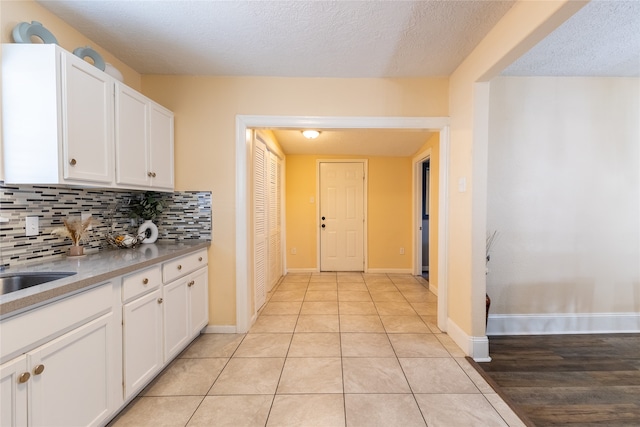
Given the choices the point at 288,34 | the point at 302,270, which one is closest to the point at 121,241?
the point at 288,34

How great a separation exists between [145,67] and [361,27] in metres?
1.88

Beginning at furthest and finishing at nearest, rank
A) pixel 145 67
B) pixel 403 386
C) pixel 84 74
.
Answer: pixel 145 67, pixel 403 386, pixel 84 74

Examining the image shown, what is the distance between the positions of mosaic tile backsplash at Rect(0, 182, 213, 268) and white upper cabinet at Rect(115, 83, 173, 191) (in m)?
0.29

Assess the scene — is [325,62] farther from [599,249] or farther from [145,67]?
[599,249]

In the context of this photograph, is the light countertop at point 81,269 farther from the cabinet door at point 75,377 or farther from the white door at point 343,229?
the white door at point 343,229

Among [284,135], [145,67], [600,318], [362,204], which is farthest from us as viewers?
[362,204]

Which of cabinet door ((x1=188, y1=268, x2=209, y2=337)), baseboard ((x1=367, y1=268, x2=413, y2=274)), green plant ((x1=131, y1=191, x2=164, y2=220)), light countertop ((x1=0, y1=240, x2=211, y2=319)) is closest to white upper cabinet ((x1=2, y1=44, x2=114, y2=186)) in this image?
light countertop ((x1=0, y1=240, x2=211, y2=319))

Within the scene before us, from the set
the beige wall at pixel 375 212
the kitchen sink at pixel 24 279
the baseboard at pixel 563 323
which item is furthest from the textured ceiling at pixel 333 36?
the beige wall at pixel 375 212

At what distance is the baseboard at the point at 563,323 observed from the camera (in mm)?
2451

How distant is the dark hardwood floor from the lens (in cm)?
151

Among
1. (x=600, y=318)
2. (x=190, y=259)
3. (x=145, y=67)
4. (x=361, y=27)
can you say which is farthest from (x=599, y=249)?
(x=145, y=67)

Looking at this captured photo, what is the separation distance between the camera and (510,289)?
8.06ft

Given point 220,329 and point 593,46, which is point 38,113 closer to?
point 220,329

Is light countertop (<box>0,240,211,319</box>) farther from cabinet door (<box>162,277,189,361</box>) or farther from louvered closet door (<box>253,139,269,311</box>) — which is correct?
louvered closet door (<box>253,139,269,311</box>)
